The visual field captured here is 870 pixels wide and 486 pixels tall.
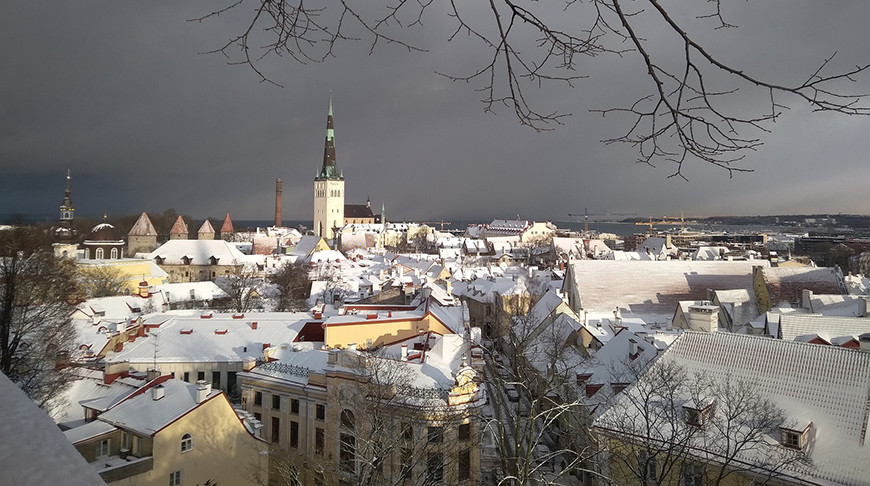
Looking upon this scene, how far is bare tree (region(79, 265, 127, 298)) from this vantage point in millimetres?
40344

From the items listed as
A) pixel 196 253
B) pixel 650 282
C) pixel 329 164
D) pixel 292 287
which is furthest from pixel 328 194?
pixel 650 282

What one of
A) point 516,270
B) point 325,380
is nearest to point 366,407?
point 325,380

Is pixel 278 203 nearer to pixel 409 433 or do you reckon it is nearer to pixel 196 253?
pixel 196 253

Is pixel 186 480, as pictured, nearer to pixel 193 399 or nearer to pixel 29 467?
pixel 193 399

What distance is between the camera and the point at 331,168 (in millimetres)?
115938

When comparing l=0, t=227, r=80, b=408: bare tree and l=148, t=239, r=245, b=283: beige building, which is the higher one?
l=0, t=227, r=80, b=408: bare tree

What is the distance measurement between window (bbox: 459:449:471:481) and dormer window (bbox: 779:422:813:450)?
651cm

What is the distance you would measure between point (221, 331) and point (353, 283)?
23918mm

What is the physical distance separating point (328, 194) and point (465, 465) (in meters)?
105

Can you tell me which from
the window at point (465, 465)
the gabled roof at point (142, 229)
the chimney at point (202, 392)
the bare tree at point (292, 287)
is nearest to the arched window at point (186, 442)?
the chimney at point (202, 392)

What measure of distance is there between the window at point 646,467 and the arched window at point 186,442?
9280 mm

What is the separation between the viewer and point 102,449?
11.9 m

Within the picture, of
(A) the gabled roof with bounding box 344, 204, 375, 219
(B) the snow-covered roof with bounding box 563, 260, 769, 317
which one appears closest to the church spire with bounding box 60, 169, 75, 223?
(B) the snow-covered roof with bounding box 563, 260, 769, 317

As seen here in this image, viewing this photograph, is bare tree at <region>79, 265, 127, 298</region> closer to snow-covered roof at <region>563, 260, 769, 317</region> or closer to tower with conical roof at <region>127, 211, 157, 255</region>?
tower with conical roof at <region>127, 211, 157, 255</region>
